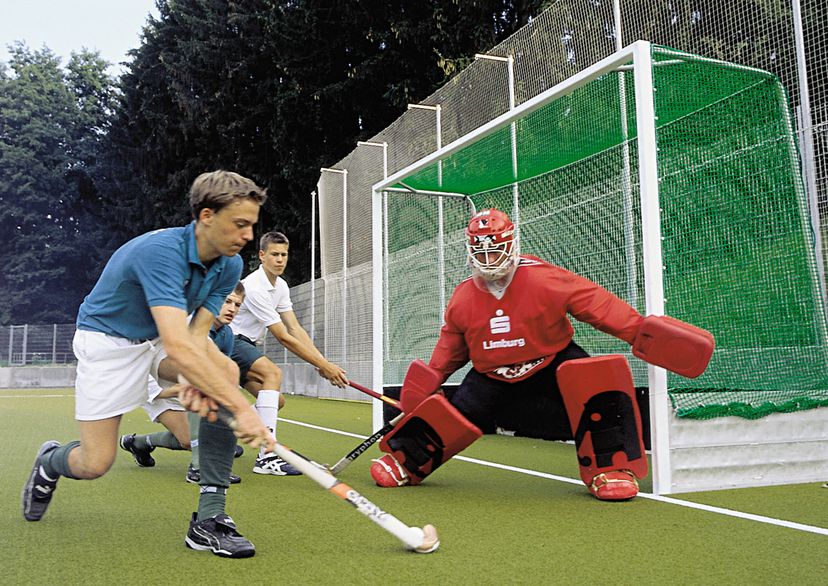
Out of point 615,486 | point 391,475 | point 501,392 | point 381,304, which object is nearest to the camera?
point 615,486

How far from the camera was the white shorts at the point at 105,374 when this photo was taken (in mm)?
3174

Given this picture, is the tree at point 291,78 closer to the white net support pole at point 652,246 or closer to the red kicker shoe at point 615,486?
the white net support pole at point 652,246

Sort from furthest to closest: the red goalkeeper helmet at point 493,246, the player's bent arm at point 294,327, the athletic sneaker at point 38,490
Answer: the player's bent arm at point 294,327 < the red goalkeeper helmet at point 493,246 < the athletic sneaker at point 38,490

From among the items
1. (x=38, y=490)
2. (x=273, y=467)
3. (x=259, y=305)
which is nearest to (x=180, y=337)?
(x=38, y=490)

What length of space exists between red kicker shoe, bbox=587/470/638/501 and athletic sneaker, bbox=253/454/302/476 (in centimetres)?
194

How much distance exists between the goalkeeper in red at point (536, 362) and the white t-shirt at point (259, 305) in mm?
1349

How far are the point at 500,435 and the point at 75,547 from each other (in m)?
5.06

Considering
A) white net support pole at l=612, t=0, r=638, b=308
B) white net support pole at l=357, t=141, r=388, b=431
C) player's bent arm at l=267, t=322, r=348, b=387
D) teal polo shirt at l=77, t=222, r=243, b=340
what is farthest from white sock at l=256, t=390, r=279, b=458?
white net support pole at l=612, t=0, r=638, b=308

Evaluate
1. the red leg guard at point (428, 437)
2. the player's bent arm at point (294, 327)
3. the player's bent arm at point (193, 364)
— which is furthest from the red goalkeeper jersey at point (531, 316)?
the player's bent arm at point (193, 364)

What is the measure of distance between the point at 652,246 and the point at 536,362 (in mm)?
800

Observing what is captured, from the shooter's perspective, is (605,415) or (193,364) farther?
(605,415)

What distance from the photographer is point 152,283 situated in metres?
2.83

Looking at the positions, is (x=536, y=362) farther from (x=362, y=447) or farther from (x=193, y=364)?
(x=193, y=364)

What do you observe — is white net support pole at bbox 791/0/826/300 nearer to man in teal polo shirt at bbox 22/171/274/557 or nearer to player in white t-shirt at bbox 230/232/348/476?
player in white t-shirt at bbox 230/232/348/476
